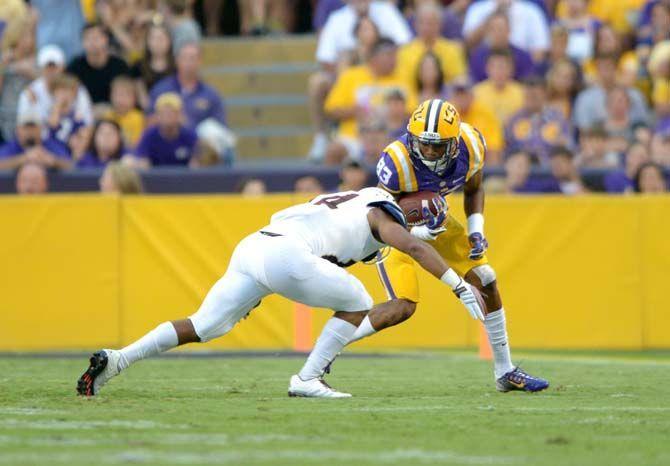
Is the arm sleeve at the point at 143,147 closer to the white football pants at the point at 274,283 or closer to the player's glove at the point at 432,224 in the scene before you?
the player's glove at the point at 432,224

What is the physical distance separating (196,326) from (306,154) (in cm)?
922

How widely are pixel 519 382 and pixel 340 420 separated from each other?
80.8 inches

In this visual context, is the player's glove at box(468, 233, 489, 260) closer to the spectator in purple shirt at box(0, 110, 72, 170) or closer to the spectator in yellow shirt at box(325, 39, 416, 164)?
A: the spectator in yellow shirt at box(325, 39, 416, 164)

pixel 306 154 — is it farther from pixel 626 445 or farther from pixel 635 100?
pixel 626 445

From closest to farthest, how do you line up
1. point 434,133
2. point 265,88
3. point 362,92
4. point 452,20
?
point 434,133 < point 362,92 < point 452,20 < point 265,88

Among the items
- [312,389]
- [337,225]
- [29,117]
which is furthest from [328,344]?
[29,117]

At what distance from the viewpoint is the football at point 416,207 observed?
8.65 metres

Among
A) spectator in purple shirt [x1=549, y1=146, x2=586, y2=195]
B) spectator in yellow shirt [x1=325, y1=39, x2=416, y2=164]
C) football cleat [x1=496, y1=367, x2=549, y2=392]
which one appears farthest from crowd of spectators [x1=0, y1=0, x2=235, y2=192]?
football cleat [x1=496, y1=367, x2=549, y2=392]

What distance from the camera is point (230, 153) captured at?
51.2 ft

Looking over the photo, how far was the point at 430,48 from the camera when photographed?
54.0 ft

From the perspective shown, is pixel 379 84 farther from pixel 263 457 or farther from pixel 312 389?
pixel 263 457

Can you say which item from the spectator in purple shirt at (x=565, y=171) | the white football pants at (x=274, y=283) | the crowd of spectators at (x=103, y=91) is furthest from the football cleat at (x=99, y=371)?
the spectator in purple shirt at (x=565, y=171)

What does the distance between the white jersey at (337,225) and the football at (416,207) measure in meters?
0.42

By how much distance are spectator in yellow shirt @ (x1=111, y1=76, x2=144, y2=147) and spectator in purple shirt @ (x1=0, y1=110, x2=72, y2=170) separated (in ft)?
3.35
